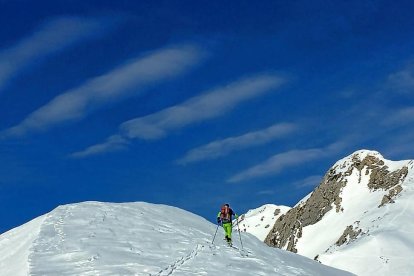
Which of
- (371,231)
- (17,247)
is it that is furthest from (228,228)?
(371,231)

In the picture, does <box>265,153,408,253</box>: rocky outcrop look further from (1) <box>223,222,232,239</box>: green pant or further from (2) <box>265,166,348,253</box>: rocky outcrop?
(1) <box>223,222,232,239</box>: green pant

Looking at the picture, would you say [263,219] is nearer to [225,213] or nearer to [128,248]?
[225,213]

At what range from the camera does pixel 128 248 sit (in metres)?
27.8

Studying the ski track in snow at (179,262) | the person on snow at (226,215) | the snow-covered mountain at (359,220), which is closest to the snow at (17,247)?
the ski track in snow at (179,262)

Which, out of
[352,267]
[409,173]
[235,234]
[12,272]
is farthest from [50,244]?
[409,173]

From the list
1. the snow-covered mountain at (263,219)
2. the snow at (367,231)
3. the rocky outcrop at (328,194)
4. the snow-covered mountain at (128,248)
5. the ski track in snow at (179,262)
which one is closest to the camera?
the ski track in snow at (179,262)

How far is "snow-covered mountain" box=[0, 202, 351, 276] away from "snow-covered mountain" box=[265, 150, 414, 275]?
2944 centimetres

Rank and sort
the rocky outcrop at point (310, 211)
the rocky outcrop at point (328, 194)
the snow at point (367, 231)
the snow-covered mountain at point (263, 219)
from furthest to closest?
1. the snow-covered mountain at point (263, 219)
2. the rocky outcrop at point (310, 211)
3. the rocky outcrop at point (328, 194)
4. the snow at point (367, 231)

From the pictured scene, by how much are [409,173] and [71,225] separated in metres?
79.6

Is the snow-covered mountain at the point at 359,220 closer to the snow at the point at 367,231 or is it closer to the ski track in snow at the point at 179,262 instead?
the snow at the point at 367,231

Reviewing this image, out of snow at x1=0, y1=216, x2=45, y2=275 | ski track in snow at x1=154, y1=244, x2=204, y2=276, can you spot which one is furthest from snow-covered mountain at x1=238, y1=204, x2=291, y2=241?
ski track in snow at x1=154, y1=244, x2=204, y2=276

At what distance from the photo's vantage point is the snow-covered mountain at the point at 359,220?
6331 centimetres

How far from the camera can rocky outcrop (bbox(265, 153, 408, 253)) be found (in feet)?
376

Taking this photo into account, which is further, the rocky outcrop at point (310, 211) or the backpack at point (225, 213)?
the rocky outcrop at point (310, 211)
